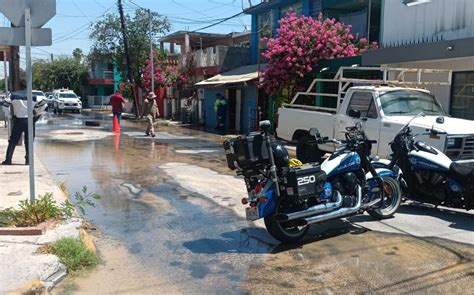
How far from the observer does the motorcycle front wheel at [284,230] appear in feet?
19.6

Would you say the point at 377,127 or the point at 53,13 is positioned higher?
the point at 53,13

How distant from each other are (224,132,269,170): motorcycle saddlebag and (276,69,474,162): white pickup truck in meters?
1.83

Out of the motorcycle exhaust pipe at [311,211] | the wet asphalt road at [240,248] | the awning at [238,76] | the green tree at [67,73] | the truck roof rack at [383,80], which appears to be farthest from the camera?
the green tree at [67,73]

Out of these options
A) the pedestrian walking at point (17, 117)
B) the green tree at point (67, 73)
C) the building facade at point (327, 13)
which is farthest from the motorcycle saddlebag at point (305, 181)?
the green tree at point (67, 73)

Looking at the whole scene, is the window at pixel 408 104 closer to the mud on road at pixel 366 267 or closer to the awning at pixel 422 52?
the awning at pixel 422 52

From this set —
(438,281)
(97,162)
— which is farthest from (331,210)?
(97,162)

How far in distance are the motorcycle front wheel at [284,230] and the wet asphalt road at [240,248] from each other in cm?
10

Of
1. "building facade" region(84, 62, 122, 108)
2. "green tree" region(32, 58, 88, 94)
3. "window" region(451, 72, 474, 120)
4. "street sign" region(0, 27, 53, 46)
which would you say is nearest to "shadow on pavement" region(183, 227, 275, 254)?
"street sign" region(0, 27, 53, 46)

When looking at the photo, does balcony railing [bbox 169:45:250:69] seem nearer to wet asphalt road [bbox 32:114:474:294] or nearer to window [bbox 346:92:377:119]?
window [bbox 346:92:377:119]

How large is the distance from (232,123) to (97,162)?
559 inches

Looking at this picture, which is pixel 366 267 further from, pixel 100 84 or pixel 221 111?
pixel 100 84

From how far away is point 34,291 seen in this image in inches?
176

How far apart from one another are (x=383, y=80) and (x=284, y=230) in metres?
6.03

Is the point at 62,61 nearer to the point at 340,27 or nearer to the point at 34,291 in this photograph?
the point at 340,27
